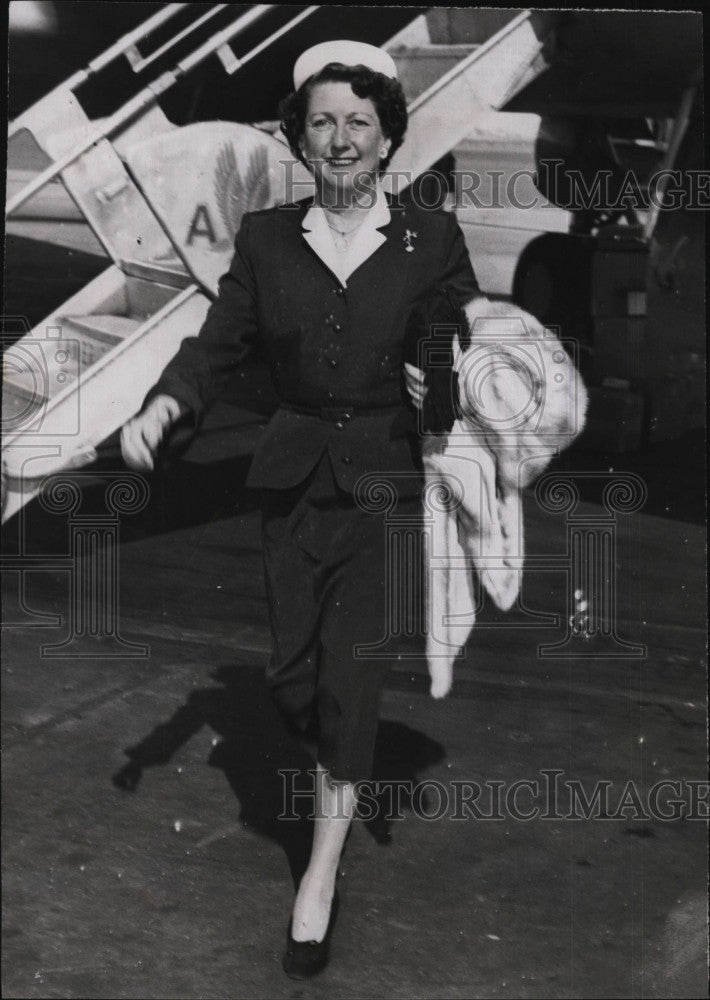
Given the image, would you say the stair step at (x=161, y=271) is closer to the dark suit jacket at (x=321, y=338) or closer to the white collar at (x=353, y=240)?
the dark suit jacket at (x=321, y=338)

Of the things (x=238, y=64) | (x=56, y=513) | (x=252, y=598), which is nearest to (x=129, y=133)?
(x=238, y=64)

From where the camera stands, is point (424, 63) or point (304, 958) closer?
point (304, 958)

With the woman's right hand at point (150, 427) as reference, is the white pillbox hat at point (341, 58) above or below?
above

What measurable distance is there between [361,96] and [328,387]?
0.74 metres

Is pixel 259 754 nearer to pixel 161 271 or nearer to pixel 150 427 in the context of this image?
pixel 150 427

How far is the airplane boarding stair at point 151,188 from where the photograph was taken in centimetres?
356

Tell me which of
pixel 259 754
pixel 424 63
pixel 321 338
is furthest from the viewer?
pixel 259 754

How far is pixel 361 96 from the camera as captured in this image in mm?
3416

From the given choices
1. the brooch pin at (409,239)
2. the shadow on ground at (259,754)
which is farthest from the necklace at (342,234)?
the shadow on ground at (259,754)

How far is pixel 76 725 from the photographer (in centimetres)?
380

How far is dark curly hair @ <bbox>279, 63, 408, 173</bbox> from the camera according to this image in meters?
3.42

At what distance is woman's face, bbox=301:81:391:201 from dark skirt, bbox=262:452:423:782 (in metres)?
0.74

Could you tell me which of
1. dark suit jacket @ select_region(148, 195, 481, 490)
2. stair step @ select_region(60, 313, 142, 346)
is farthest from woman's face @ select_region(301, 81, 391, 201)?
stair step @ select_region(60, 313, 142, 346)

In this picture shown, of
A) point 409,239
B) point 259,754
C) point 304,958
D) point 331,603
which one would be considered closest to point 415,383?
point 409,239
